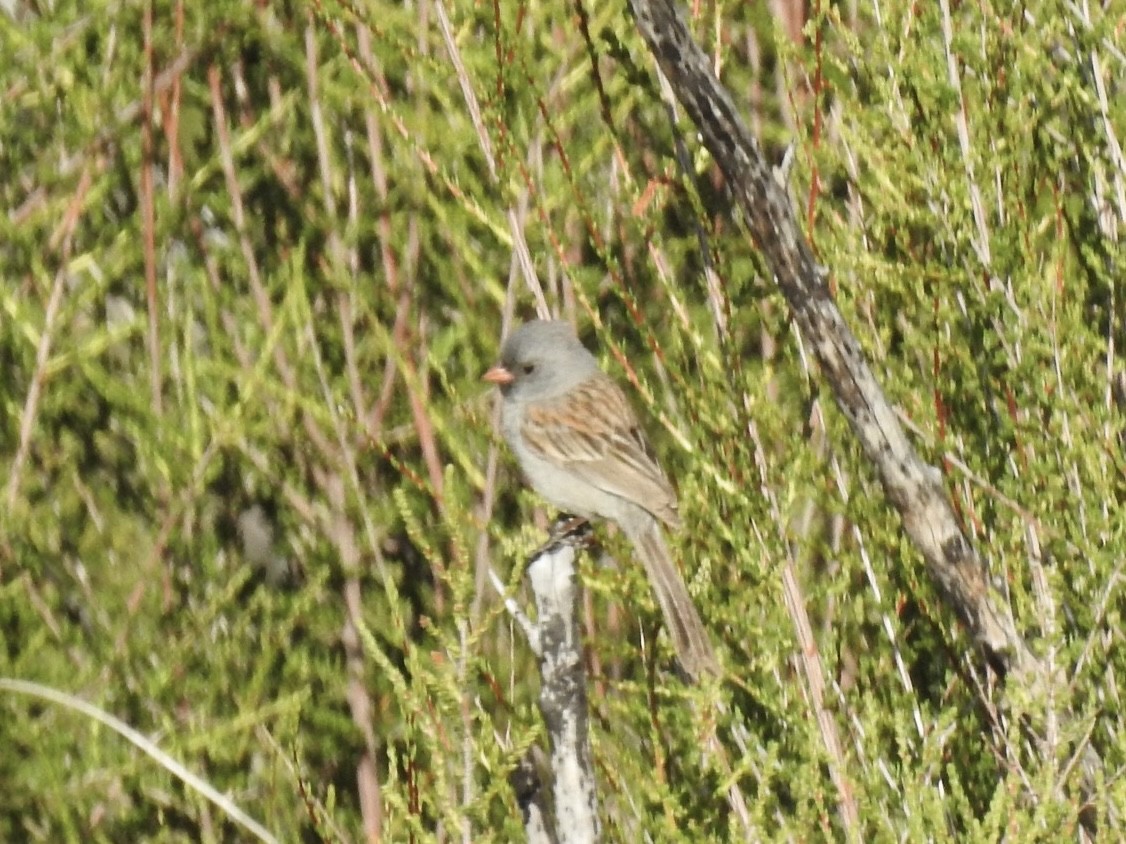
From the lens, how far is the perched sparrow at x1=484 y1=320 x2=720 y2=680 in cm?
399

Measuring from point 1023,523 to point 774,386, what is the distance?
4.12 ft

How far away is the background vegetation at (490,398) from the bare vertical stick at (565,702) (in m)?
0.10

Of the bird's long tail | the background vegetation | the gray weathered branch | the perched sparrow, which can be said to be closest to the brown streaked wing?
the perched sparrow

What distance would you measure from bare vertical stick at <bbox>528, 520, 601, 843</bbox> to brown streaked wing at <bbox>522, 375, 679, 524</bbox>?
103 cm

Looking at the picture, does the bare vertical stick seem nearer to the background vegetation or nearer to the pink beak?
the background vegetation

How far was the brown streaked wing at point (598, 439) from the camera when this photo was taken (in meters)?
4.12

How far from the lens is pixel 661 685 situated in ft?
12.1

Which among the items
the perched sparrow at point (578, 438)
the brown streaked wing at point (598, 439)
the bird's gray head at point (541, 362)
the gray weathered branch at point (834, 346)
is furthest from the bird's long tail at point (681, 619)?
the bird's gray head at point (541, 362)

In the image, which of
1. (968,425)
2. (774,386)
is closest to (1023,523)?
(968,425)

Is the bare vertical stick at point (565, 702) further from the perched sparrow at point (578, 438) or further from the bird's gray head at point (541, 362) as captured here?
the bird's gray head at point (541, 362)

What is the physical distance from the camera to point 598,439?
4363 millimetres

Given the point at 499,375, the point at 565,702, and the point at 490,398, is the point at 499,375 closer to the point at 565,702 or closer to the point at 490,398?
the point at 490,398

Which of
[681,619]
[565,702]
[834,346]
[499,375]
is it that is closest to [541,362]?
[499,375]

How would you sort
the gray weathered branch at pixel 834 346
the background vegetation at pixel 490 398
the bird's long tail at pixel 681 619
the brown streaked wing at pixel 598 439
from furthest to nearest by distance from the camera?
1. the brown streaked wing at pixel 598 439
2. the bird's long tail at pixel 681 619
3. the background vegetation at pixel 490 398
4. the gray weathered branch at pixel 834 346
